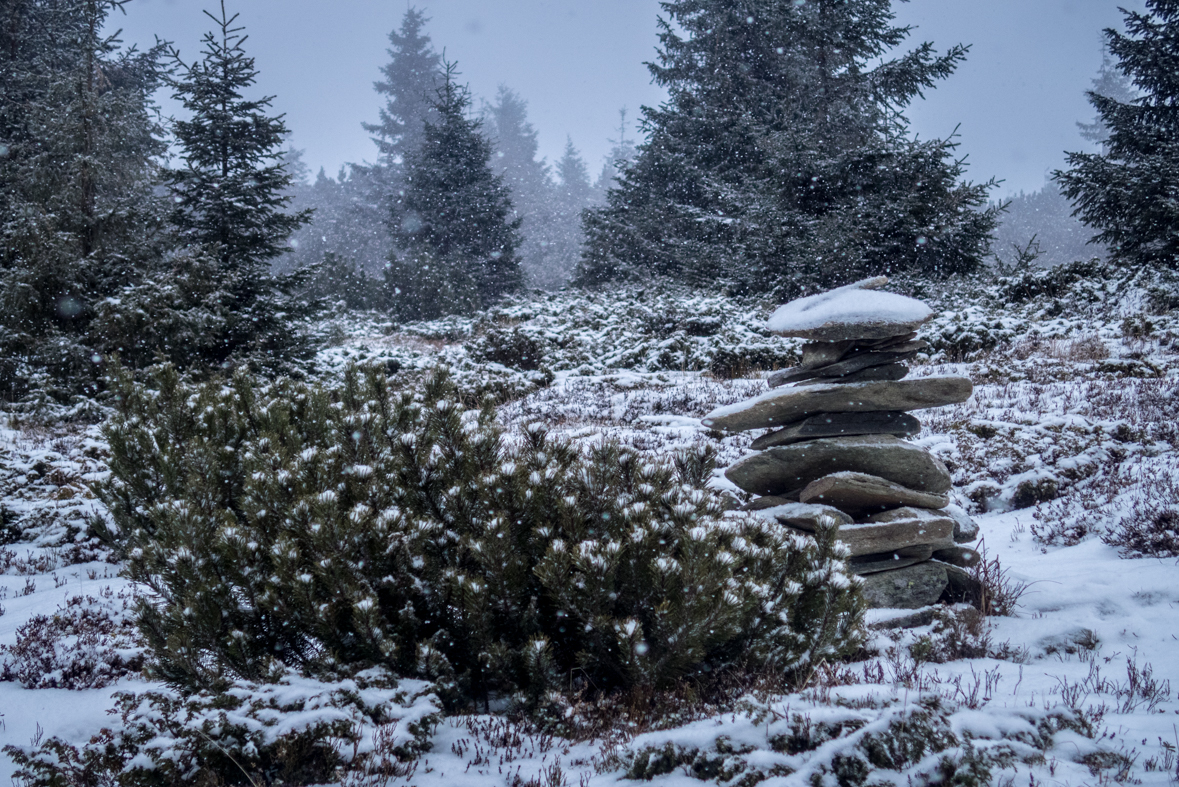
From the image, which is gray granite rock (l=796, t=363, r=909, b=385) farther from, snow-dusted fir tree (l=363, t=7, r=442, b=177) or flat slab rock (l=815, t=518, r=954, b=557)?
snow-dusted fir tree (l=363, t=7, r=442, b=177)

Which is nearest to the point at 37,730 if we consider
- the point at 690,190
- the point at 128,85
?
the point at 690,190

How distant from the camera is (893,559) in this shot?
14.3ft

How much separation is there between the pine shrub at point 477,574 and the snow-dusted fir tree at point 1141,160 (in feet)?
47.1

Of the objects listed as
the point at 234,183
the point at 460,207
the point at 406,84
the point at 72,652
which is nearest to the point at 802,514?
the point at 72,652

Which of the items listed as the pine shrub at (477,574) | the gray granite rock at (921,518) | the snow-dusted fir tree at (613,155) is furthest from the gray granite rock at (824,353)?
the snow-dusted fir tree at (613,155)

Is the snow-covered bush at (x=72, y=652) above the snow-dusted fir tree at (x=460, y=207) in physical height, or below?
below

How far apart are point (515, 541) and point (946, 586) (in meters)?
3.71

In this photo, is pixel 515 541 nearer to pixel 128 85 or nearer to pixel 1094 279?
pixel 1094 279

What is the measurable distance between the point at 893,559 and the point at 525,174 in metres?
60.1

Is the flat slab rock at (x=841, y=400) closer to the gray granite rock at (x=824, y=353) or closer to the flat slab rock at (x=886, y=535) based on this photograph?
the gray granite rock at (x=824, y=353)

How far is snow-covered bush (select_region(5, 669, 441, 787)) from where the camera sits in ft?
6.89

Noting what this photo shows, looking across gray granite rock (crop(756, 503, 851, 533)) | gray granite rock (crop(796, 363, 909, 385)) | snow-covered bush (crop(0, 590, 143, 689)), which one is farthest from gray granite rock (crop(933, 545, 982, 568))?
snow-covered bush (crop(0, 590, 143, 689))

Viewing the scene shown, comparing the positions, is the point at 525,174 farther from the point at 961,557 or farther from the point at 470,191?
the point at 961,557

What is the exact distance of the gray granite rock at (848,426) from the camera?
485cm
